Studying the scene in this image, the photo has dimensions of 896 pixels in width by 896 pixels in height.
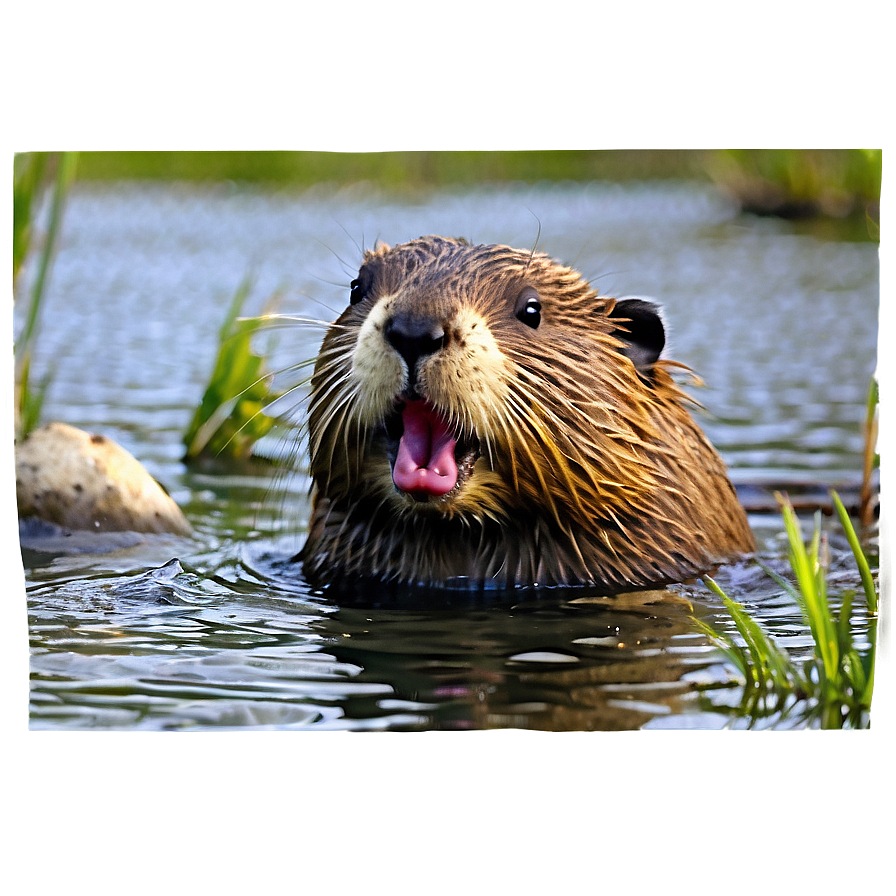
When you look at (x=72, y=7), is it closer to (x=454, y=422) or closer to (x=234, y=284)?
(x=454, y=422)

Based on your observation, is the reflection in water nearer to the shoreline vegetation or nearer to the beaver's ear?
the beaver's ear

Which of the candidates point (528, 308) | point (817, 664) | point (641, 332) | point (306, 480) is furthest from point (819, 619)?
point (306, 480)

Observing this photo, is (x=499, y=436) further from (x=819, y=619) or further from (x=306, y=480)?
(x=306, y=480)

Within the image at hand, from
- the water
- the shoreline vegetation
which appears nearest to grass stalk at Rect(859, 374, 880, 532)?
the water

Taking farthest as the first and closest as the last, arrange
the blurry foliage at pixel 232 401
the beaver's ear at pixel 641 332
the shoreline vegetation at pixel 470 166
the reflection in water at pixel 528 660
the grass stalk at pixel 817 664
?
the blurry foliage at pixel 232 401 → the beaver's ear at pixel 641 332 → the shoreline vegetation at pixel 470 166 → the reflection in water at pixel 528 660 → the grass stalk at pixel 817 664

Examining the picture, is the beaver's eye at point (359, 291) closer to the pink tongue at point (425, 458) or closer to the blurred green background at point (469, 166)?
the blurred green background at point (469, 166)

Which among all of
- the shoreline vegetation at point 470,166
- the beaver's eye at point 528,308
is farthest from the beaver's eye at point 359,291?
the beaver's eye at point 528,308

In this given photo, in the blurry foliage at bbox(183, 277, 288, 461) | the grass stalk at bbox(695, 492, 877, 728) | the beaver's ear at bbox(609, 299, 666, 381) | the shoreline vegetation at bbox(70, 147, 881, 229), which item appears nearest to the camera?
the grass stalk at bbox(695, 492, 877, 728)
